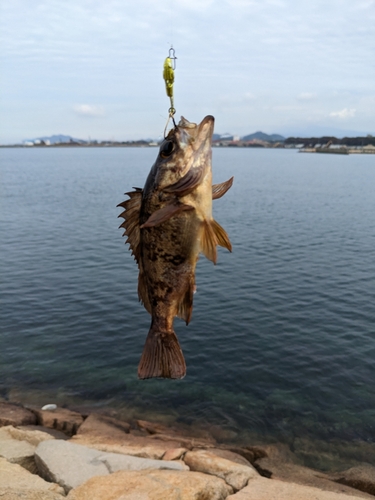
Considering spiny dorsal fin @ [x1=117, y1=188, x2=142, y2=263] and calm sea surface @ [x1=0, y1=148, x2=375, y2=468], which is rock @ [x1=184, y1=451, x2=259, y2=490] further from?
spiny dorsal fin @ [x1=117, y1=188, x2=142, y2=263]

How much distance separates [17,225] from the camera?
143ft

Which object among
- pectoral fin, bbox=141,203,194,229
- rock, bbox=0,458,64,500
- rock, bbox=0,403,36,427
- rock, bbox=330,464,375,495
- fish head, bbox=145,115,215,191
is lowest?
rock, bbox=330,464,375,495

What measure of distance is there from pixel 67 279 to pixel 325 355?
1574 centimetres

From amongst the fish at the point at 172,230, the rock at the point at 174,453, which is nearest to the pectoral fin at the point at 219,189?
the fish at the point at 172,230

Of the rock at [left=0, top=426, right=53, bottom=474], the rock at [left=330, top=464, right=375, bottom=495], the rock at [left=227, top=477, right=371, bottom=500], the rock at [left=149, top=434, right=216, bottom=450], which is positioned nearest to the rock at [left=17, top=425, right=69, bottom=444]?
the rock at [left=0, top=426, right=53, bottom=474]

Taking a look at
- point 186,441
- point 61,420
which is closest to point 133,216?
point 186,441

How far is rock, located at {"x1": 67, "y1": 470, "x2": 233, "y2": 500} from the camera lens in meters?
9.70

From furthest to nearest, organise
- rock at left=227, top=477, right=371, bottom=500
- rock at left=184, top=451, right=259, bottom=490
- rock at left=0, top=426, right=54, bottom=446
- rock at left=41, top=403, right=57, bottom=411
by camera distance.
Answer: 1. rock at left=41, top=403, right=57, bottom=411
2. rock at left=0, top=426, right=54, bottom=446
3. rock at left=184, top=451, right=259, bottom=490
4. rock at left=227, top=477, right=371, bottom=500

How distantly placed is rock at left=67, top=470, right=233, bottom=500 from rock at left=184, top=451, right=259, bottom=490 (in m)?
0.47

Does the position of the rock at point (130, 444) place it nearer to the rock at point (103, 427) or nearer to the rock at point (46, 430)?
the rock at point (103, 427)

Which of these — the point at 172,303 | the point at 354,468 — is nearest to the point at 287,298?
the point at 354,468

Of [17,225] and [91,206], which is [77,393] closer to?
[17,225]

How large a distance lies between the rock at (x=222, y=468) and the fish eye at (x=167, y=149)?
9254mm

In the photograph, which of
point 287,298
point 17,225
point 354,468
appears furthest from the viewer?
point 17,225
